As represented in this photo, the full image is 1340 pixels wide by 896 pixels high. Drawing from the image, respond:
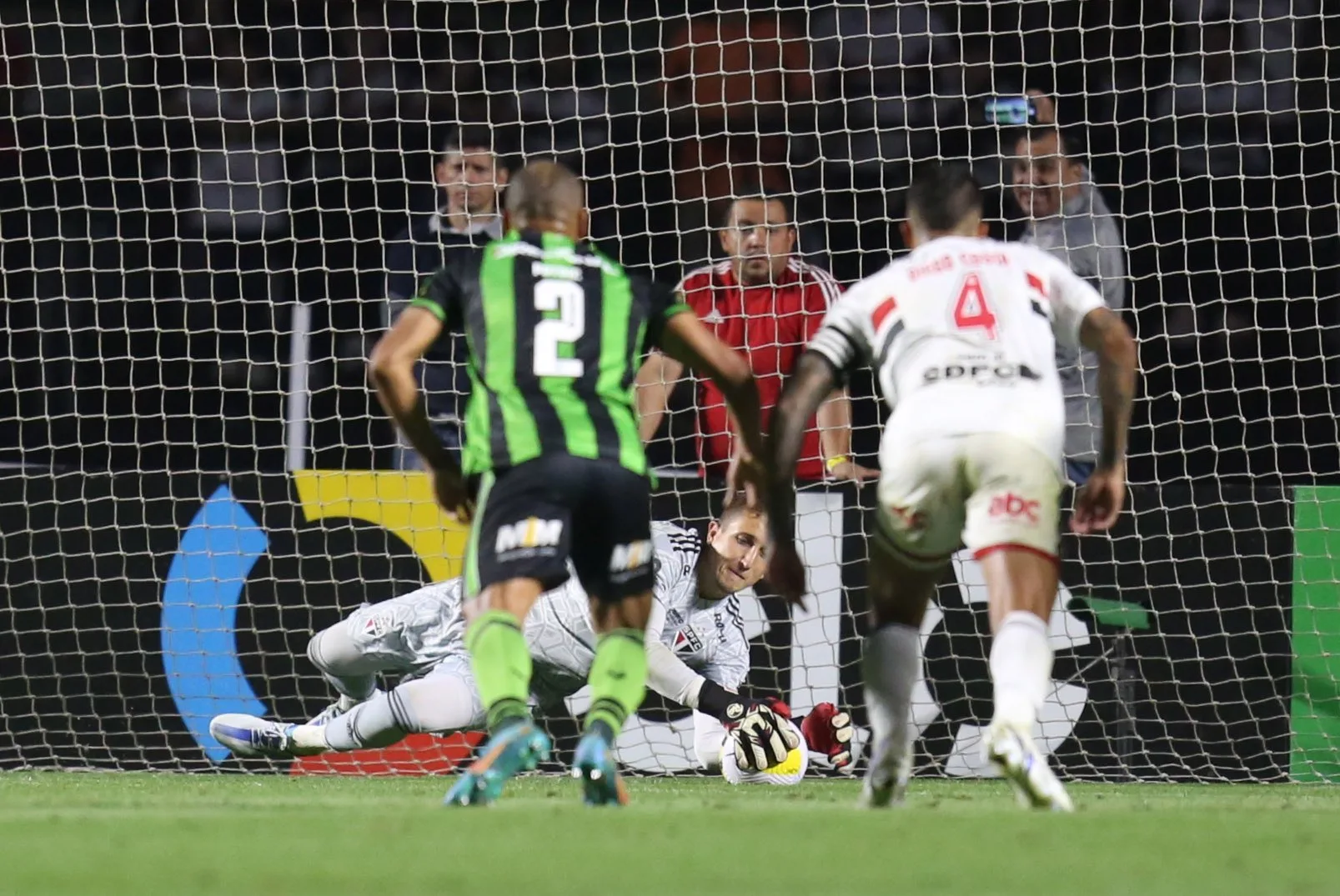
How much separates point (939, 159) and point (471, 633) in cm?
465

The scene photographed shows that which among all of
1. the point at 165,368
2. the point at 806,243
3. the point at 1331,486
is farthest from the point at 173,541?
the point at 1331,486

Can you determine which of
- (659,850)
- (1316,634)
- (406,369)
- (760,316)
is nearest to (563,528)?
(406,369)

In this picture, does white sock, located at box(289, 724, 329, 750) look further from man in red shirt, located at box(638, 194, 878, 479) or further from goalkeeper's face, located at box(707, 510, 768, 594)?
man in red shirt, located at box(638, 194, 878, 479)

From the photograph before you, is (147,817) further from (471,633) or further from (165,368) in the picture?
(165,368)

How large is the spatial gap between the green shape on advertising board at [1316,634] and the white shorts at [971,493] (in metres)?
3.11

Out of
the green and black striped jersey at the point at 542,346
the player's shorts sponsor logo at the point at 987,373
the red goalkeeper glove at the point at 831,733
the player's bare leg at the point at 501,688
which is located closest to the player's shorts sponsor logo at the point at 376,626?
the red goalkeeper glove at the point at 831,733

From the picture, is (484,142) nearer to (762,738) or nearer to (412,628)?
(412,628)

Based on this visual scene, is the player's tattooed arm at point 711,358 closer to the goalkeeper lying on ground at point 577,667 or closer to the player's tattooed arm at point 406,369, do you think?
the player's tattooed arm at point 406,369

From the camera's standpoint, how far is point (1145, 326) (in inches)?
341

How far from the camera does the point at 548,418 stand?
473 centimetres

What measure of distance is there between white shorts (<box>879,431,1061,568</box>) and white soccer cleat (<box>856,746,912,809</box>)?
1.56ft

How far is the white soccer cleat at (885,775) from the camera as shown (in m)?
4.83

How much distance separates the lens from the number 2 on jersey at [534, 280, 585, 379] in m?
4.78

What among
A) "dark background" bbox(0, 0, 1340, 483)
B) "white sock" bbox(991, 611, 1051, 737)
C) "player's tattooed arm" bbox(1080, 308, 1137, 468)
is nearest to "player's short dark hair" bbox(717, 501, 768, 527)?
"dark background" bbox(0, 0, 1340, 483)
